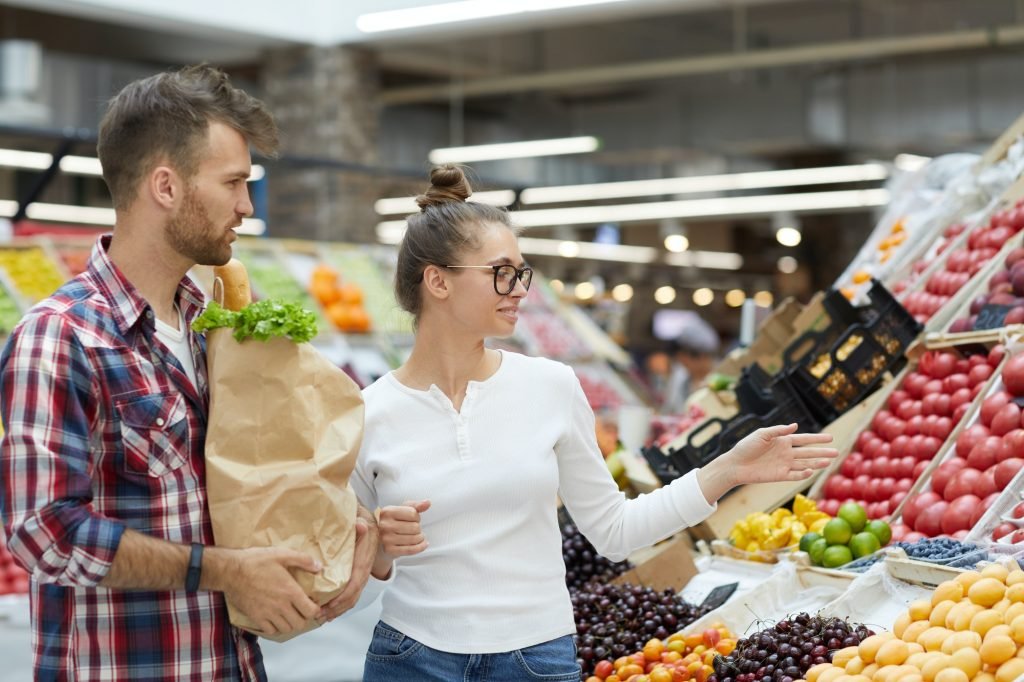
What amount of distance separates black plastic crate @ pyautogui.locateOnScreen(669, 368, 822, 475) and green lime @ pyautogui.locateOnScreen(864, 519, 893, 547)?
0.64m

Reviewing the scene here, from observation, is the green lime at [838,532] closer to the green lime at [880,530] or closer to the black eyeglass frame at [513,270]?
the green lime at [880,530]

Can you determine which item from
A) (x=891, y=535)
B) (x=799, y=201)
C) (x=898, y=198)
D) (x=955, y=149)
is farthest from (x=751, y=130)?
(x=891, y=535)

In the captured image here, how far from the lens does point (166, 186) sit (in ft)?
6.42

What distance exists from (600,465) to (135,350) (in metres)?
0.92

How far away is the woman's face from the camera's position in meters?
2.35

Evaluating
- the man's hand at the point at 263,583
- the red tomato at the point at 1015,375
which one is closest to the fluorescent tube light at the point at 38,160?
the red tomato at the point at 1015,375

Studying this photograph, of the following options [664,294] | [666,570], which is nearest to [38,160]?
[666,570]

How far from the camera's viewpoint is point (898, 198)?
6.05 metres

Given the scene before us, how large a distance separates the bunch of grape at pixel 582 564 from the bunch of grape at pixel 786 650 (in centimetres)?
103

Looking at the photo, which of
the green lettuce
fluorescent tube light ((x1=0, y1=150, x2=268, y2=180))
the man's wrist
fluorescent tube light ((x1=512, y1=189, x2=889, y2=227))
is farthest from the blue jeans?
fluorescent tube light ((x1=512, y1=189, x2=889, y2=227))

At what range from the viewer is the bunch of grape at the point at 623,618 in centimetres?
329

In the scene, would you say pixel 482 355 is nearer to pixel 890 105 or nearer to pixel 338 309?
pixel 338 309

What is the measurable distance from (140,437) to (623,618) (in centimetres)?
185

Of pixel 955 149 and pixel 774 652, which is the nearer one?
pixel 774 652
